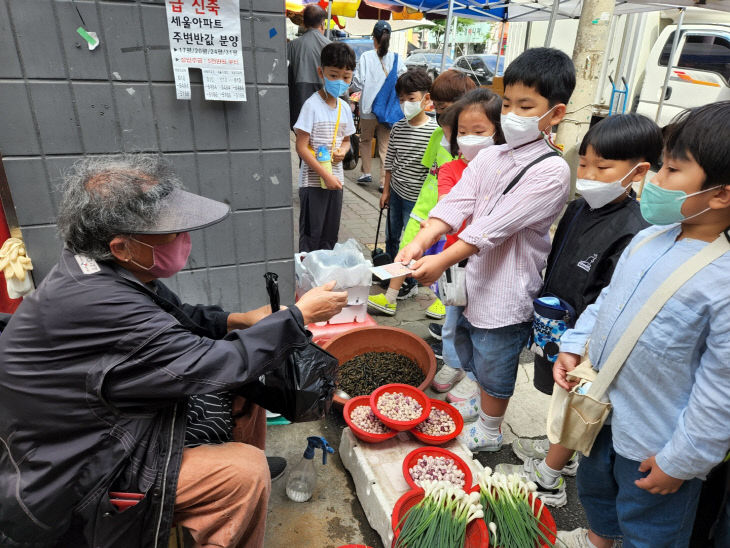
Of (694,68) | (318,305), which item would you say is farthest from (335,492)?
(694,68)

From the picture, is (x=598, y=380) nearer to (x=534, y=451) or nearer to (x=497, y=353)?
(x=497, y=353)

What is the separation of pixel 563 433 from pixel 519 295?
27.7 inches

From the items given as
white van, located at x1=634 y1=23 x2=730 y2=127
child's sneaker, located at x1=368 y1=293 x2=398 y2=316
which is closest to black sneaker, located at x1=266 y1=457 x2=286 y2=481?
child's sneaker, located at x1=368 y1=293 x2=398 y2=316

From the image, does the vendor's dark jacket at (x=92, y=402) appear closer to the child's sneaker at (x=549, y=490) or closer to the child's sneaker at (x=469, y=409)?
the child's sneaker at (x=549, y=490)

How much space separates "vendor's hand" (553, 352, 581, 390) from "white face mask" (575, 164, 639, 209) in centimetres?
68

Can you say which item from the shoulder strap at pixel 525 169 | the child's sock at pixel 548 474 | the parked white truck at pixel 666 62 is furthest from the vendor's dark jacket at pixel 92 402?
the parked white truck at pixel 666 62

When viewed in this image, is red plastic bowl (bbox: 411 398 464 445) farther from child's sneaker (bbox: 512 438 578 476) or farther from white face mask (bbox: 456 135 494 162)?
white face mask (bbox: 456 135 494 162)

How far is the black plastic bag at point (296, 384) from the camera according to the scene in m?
1.93

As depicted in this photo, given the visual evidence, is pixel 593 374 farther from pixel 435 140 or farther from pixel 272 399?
pixel 435 140

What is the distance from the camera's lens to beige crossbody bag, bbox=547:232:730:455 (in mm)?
1377

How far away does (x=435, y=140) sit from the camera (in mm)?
3756

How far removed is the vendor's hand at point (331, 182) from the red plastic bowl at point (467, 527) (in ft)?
8.75

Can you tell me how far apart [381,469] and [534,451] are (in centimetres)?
95

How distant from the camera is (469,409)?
2979 millimetres
